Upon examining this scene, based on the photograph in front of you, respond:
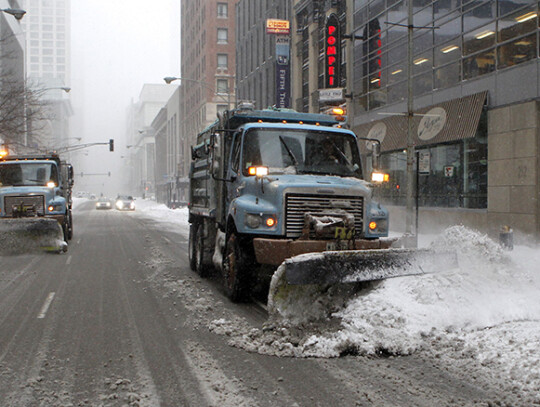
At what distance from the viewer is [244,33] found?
2152 inches

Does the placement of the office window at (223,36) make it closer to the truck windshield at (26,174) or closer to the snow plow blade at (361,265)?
the truck windshield at (26,174)

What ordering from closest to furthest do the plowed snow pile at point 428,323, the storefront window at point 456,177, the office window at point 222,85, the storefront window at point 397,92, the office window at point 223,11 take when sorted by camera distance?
the plowed snow pile at point 428,323, the storefront window at point 456,177, the storefront window at point 397,92, the office window at point 222,85, the office window at point 223,11

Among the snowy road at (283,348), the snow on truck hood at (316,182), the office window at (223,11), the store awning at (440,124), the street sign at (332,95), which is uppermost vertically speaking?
the office window at (223,11)

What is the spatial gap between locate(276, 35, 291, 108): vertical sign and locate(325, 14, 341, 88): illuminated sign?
9569mm

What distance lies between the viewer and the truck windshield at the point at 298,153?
9000 mm

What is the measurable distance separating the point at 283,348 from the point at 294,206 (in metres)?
2.49

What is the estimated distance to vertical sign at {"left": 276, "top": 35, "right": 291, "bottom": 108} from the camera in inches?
1524

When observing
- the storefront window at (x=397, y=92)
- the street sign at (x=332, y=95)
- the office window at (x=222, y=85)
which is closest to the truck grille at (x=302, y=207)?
the street sign at (x=332, y=95)

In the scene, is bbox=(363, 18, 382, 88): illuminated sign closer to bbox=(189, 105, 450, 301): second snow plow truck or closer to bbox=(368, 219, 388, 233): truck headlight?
bbox=(189, 105, 450, 301): second snow plow truck

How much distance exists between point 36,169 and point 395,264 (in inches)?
587

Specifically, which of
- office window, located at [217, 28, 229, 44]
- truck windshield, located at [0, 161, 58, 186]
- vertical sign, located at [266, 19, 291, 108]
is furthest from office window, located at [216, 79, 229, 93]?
truck windshield, located at [0, 161, 58, 186]

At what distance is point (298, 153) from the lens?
9086 millimetres

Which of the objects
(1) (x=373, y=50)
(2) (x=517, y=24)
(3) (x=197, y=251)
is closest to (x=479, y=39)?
(2) (x=517, y=24)

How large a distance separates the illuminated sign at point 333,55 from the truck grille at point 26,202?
16614 mm
